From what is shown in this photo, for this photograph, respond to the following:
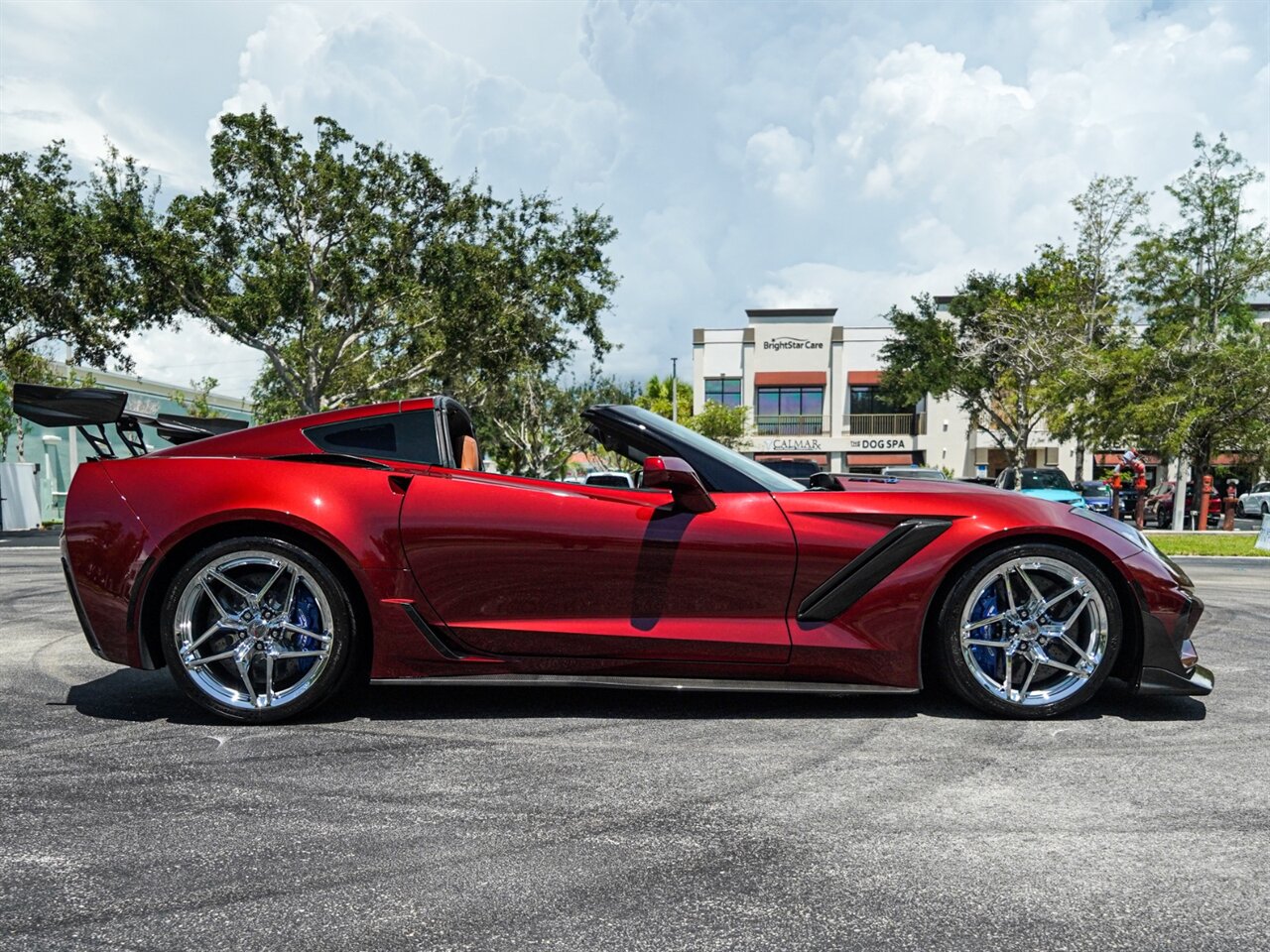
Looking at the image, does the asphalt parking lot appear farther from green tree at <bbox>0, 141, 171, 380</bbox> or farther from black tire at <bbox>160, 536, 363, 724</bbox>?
green tree at <bbox>0, 141, 171, 380</bbox>

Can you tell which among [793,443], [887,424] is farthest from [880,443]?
[793,443]

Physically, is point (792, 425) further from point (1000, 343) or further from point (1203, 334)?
point (1203, 334)

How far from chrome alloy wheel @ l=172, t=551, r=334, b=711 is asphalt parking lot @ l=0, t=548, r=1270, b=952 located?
0.19 m

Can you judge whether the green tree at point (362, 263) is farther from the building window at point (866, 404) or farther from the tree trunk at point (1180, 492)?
the building window at point (866, 404)

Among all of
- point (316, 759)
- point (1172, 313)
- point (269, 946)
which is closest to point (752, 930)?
point (269, 946)

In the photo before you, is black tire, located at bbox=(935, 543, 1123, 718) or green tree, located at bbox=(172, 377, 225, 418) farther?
green tree, located at bbox=(172, 377, 225, 418)

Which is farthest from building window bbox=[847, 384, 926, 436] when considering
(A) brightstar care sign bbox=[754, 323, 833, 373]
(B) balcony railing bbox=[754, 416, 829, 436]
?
(A) brightstar care sign bbox=[754, 323, 833, 373]

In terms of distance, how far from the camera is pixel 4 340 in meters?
24.1

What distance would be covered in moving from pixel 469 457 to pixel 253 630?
1.18m

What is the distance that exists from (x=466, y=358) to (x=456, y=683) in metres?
22.1

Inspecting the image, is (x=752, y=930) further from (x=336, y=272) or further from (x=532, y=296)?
(x=532, y=296)

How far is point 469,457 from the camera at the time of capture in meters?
4.45

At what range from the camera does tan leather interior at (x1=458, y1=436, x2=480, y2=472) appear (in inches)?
170

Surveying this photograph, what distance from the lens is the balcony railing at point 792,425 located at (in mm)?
56219
